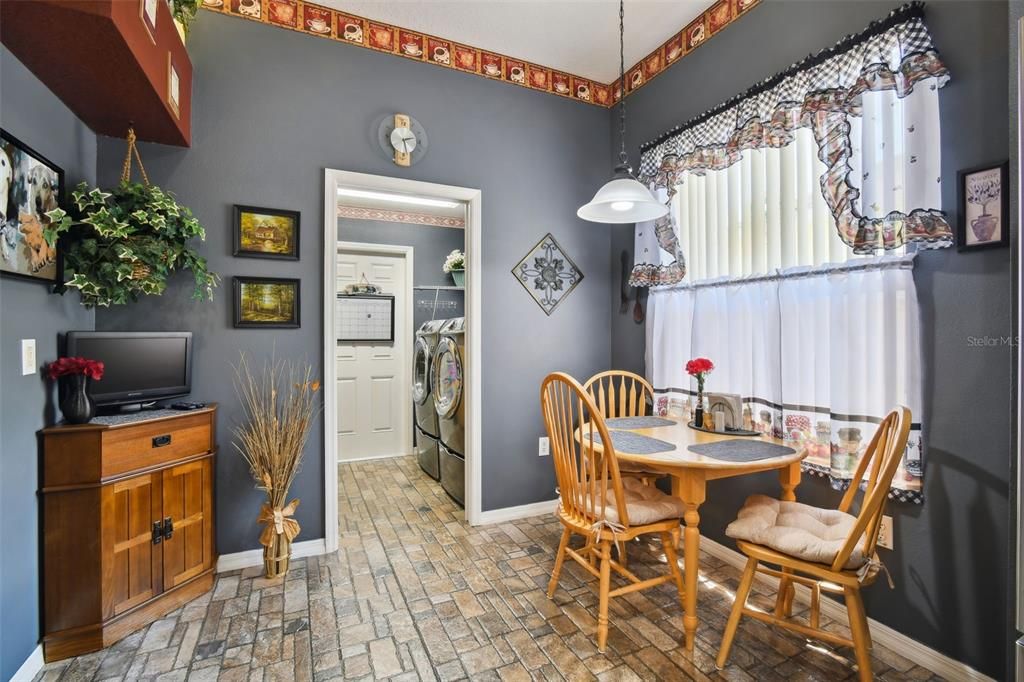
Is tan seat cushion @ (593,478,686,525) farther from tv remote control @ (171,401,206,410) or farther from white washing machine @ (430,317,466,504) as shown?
tv remote control @ (171,401,206,410)

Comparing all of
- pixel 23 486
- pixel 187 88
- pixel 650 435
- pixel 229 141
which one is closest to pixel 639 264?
pixel 650 435

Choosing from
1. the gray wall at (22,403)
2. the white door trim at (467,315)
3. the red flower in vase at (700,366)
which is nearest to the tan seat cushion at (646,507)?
the red flower in vase at (700,366)

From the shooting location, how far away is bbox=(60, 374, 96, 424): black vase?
1.79 metres

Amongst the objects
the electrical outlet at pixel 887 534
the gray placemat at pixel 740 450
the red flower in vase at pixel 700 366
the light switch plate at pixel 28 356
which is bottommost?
the electrical outlet at pixel 887 534

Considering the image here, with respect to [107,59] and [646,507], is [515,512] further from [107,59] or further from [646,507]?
[107,59]

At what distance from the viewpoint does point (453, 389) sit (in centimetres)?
340

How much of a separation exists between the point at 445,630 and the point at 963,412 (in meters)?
2.10

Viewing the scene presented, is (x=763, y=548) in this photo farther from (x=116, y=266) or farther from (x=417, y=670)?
(x=116, y=266)

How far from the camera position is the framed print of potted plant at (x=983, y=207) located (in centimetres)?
153

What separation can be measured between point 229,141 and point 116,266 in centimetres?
93

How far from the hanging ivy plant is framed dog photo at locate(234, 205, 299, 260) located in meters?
0.27

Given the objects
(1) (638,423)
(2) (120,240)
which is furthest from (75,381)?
(1) (638,423)

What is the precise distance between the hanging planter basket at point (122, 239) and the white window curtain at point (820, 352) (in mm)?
2655

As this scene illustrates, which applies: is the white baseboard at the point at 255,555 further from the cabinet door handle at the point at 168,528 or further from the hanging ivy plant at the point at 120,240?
the hanging ivy plant at the point at 120,240
